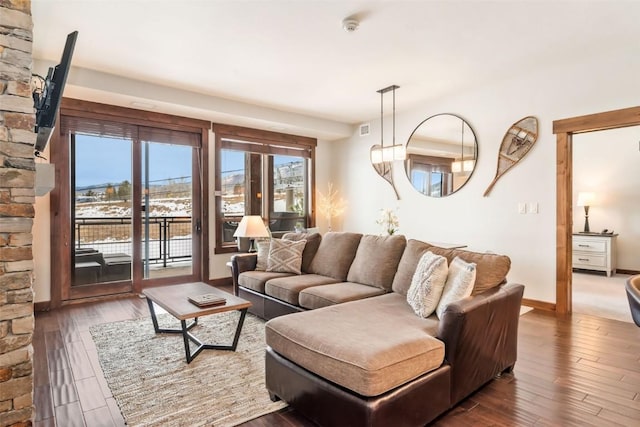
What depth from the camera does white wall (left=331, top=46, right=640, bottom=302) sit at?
3.82m

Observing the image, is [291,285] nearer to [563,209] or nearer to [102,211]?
[102,211]

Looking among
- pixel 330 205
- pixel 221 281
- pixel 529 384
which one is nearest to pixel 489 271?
pixel 529 384

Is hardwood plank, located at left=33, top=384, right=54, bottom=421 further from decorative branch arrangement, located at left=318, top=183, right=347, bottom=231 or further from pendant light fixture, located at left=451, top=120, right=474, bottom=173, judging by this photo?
decorative branch arrangement, located at left=318, top=183, right=347, bottom=231

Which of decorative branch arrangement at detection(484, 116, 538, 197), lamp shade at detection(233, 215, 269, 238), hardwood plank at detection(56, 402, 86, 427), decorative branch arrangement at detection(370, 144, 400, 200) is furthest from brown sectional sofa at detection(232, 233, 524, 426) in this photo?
decorative branch arrangement at detection(370, 144, 400, 200)

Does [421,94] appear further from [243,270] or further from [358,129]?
[243,270]

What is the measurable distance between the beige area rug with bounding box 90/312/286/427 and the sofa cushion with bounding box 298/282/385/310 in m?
0.55

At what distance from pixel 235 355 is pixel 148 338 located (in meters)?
0.95

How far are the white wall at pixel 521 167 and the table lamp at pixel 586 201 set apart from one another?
3.39m

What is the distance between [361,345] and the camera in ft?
6.13

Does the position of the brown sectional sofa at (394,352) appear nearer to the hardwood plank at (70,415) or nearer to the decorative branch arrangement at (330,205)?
the hardwood plank at (70,415)

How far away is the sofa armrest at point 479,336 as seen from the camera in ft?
6.75

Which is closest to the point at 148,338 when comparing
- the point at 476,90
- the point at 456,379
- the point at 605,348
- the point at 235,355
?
the point at 235,355

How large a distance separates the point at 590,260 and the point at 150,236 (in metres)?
7.27

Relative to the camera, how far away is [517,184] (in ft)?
14.5
